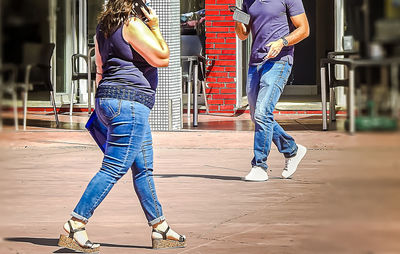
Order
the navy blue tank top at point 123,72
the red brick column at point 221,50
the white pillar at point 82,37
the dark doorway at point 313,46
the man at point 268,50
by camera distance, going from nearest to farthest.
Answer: the navy blue tank top at point 123,72, the man at point 268,50, the red brick column at point 221,50, the white pillar at point 82,37, the dark doorway at point 313,46

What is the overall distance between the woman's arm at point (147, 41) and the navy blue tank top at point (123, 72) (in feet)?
0.17

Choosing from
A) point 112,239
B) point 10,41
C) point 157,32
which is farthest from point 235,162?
point 10,41

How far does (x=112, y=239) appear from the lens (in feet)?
13.7

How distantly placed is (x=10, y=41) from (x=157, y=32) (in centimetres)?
311

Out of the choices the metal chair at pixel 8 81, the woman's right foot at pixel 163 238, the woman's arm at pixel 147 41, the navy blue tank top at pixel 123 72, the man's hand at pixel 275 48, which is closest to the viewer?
the metal chair at pixel 8 81

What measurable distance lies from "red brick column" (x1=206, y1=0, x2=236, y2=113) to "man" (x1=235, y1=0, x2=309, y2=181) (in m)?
6.61

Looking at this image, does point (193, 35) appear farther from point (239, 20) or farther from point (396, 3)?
point (396, 3)

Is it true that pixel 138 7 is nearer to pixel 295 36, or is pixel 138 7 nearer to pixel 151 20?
pixel 151 20

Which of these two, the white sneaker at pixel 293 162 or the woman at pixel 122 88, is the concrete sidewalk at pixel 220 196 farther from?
the woman at pixel 122 88

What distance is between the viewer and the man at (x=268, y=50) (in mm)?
5910

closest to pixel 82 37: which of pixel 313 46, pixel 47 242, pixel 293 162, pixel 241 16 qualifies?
pixel 313 46

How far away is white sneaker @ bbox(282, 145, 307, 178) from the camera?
6445mm

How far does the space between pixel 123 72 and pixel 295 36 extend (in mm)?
2500

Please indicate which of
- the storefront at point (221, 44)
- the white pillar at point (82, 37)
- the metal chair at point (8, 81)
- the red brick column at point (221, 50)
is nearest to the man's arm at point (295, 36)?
the storefront at point (221, 44)
